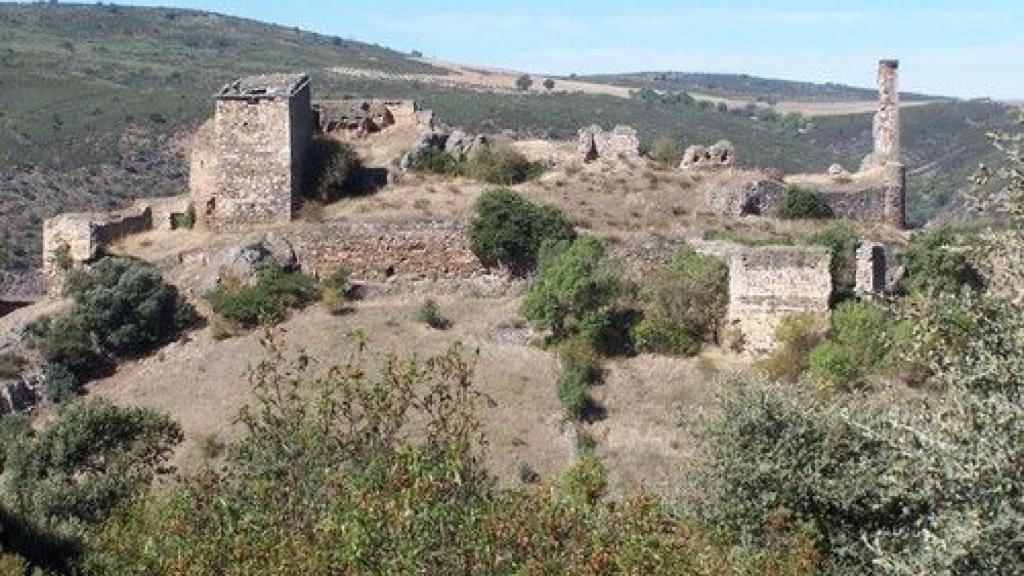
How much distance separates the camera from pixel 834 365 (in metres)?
26.8

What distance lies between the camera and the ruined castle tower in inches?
1309

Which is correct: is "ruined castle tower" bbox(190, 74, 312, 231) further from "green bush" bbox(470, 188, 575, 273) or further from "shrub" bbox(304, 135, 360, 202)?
"green bush" bbox(470, 188, 575, 273)

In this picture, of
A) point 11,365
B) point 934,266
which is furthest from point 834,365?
point 11,365

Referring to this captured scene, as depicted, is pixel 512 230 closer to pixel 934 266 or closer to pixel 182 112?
pixel 934 266

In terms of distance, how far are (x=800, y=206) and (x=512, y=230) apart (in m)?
6.98

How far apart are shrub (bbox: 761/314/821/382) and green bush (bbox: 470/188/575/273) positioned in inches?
222

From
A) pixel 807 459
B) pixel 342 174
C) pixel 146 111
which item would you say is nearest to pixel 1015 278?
pixel 807 459

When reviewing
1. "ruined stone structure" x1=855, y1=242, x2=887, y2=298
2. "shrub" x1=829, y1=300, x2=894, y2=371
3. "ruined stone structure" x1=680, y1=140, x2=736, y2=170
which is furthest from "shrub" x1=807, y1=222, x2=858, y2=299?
"ruined stone structure" x1=680, y1=140, x2=736, y2=170

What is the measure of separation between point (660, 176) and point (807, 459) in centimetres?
1831

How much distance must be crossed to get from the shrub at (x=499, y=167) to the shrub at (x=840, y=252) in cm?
735

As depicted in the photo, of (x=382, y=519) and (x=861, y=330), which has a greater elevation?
(x=382, y=519)

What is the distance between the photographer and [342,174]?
3466 cm

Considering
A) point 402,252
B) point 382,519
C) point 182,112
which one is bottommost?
point 402,252

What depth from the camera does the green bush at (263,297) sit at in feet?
101
